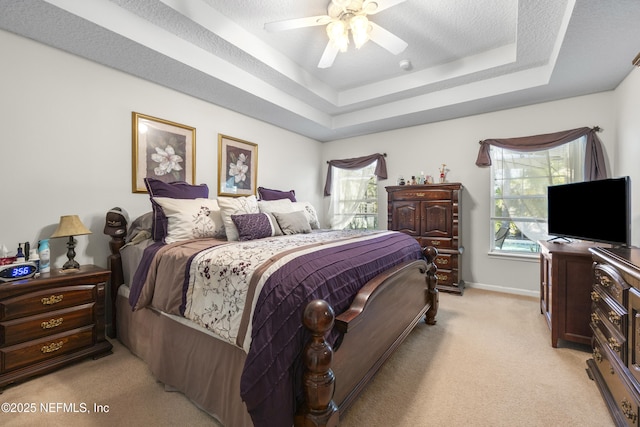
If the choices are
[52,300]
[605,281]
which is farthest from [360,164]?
[52,300]

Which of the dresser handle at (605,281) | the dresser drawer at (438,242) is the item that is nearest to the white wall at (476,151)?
the dresser drawer at (438,242)

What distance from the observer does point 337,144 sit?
5.14 m

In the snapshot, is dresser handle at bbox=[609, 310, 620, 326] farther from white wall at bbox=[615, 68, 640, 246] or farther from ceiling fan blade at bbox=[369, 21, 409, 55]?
ceiling fan blade at bbox=[369, 21, 409, 55]

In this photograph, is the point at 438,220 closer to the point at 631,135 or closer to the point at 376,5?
the point at 631,135

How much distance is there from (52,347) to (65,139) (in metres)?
1.60

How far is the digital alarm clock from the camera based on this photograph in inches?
69.2

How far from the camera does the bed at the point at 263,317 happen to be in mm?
1125

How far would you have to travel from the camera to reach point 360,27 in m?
2.16

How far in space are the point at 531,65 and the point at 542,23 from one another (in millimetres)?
837

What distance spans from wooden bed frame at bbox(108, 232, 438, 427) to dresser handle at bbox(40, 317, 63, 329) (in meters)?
0.46

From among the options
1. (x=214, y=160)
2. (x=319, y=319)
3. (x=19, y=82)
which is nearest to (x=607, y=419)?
(x=319, y=319)

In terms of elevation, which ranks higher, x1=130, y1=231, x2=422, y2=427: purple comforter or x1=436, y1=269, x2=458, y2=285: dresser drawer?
x1=130, y1=231, x2=422, y2=427: purple comforter

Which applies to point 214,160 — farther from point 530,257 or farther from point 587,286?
point 530,257

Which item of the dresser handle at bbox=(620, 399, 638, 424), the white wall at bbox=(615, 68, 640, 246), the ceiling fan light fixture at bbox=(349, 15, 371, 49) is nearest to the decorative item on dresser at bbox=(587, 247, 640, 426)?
the dresser handle at bbox=(620, 399, 638, 424)
